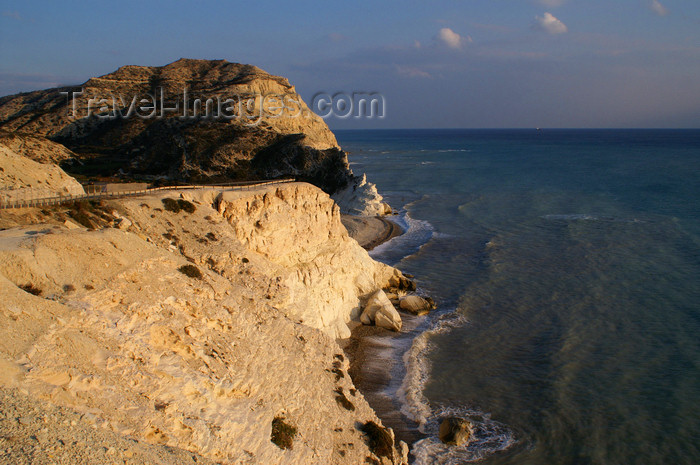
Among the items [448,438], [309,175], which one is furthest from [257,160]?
[448,438]

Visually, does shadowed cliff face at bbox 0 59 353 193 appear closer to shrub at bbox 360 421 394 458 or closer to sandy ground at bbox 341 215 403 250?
sandy ground at bbox 341 215 403 250

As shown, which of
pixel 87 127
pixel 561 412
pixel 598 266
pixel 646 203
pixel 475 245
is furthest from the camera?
pixel 87 127

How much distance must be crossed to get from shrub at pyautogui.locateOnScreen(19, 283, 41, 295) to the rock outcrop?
10807 mm

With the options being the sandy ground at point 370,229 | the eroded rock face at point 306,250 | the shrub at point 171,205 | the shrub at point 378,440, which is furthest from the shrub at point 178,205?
the sandy ground at point 370,229

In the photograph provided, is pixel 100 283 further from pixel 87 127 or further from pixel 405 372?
pixel 87 127

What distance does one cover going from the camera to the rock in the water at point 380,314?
2753 centimetres

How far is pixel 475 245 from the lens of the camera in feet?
151

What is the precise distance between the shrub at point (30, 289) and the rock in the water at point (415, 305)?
2138 centimetres

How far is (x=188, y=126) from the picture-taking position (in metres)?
68.6

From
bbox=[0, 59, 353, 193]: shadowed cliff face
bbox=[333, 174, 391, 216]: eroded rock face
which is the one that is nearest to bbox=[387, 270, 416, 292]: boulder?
bbox=[333, 174, 391, 216]: eroded rock face

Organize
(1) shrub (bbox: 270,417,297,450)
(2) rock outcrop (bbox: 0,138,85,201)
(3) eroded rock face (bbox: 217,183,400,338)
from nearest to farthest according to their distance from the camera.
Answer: (1) shrub (bbox: 270,417,297,450) < (2) rock outcrop (bbox: 0,138,85,201) < (3) eroded rock face (bbox: 217,183,400,338)

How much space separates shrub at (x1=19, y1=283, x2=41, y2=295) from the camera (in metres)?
12.2

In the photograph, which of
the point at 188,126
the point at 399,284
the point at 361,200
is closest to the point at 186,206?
the point at 399,284

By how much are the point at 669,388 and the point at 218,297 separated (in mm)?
19631
